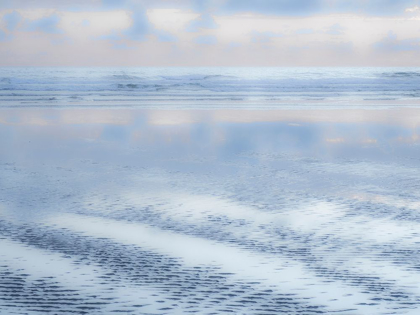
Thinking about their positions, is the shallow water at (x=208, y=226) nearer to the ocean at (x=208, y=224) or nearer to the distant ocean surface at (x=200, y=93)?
the ocean at (x=208, y=224)

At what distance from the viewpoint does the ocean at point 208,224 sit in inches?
150

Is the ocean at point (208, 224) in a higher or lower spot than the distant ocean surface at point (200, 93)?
lower

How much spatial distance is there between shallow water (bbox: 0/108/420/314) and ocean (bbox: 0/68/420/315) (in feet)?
0.05

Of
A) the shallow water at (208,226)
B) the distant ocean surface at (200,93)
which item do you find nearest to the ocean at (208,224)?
the shallow water at (208,226)

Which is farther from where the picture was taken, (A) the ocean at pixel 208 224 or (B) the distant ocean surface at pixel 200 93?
(B) the distant ocean surface at pixel 200 93

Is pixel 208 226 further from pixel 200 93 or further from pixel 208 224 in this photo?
pixel 200 93

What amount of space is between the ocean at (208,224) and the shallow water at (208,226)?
0.05 feet

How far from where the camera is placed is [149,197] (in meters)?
6.65

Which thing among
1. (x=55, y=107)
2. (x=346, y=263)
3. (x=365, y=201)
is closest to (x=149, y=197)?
(x=365, y=201)

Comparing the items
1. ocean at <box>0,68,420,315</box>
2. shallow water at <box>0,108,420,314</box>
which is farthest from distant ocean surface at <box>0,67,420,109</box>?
shallow water at <box>0,108,420,314</box>

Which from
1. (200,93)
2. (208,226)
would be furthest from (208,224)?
(200,93)

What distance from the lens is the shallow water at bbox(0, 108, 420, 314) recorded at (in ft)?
12.5

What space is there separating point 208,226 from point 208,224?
0.21 ft

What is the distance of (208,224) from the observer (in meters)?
5.50
